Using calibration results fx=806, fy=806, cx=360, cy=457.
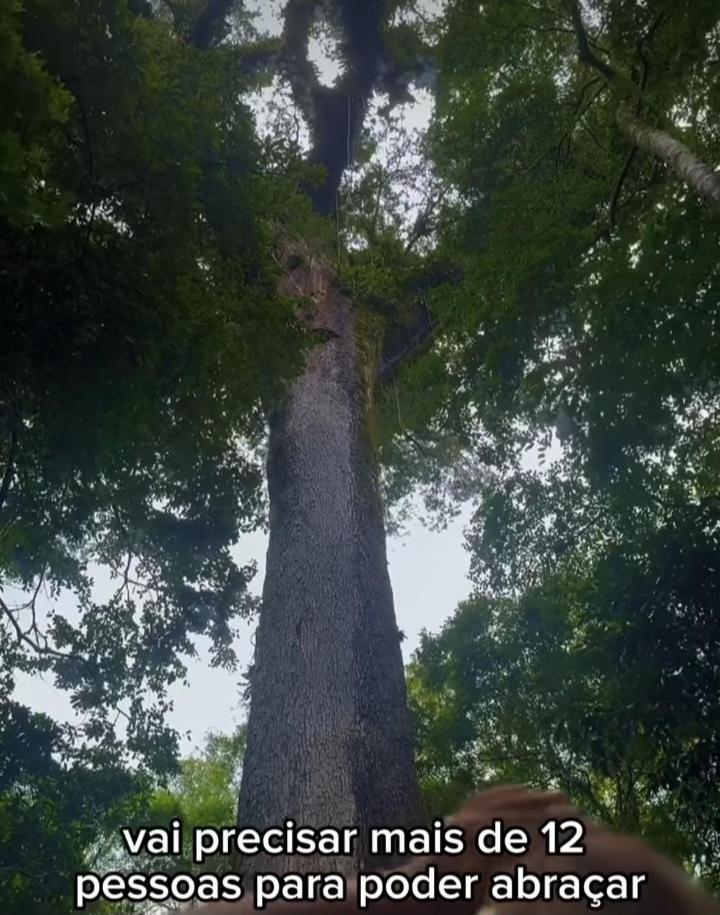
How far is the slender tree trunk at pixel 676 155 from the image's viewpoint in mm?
4641

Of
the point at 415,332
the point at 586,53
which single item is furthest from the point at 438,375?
the point at 586,53

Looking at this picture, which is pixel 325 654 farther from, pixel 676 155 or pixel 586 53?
pixel 586 53

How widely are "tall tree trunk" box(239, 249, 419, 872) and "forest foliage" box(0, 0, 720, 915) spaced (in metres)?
0.73

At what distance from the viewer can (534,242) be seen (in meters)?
6.66

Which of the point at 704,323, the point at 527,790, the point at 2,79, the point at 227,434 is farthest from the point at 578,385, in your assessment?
the point at 527,790

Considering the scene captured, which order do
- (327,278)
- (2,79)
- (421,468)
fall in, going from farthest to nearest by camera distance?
(421,468), (327,278), (2,79)

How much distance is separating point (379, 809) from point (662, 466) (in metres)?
4.65

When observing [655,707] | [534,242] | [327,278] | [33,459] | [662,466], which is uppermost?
[327,278]

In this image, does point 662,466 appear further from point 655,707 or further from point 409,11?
point 409,11

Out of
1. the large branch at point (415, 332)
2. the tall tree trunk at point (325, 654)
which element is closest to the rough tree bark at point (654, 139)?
the tall tree trunk at point (325, 654)

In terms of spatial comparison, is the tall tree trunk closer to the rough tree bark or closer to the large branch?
the large branch

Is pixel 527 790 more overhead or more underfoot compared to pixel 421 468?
more underfoot

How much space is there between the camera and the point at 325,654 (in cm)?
451

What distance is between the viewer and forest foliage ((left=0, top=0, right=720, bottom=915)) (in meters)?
4.13
